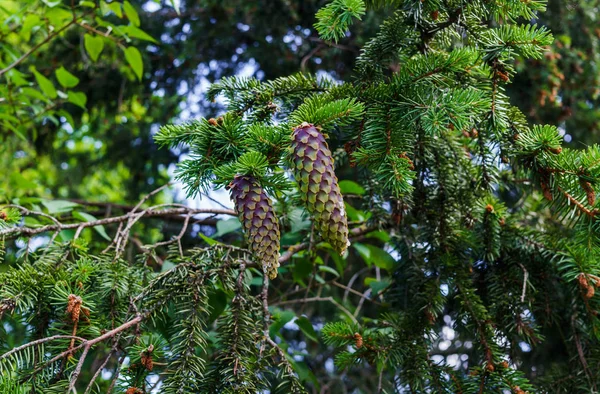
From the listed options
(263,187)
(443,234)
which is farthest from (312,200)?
(443,234)

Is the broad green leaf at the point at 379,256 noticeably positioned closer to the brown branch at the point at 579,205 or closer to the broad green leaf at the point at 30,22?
the brown branch at the point at 579,205

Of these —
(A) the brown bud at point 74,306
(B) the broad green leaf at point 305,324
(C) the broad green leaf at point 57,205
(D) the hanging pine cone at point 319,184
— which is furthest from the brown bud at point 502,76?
(C) the broad green leaf at point 57,205

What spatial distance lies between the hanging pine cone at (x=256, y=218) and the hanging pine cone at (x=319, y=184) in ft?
0.31

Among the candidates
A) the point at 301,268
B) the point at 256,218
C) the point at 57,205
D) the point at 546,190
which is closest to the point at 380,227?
the point at 301,268

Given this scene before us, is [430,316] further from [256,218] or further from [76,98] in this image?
[76,98]

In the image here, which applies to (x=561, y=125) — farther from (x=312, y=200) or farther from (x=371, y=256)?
(x=312, y=200)

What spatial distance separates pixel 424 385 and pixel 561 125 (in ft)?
7.58

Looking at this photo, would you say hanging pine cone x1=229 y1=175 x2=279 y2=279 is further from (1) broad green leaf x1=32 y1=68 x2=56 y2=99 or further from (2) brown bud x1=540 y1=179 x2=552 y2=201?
(1) broad green leaf x1=32 y1=68 x2=56 y2=99

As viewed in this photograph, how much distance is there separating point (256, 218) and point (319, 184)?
143 mm

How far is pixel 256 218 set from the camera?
105 centimetres

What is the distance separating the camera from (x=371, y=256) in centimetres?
200

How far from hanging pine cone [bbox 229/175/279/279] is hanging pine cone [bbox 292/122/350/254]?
0.09 metres

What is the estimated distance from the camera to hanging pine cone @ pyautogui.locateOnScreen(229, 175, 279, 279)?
3.42 ft

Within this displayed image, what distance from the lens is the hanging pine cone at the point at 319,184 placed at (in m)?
0.98
